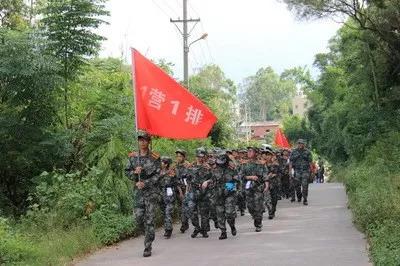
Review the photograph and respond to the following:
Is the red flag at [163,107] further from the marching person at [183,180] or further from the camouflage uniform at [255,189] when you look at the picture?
→ the camouflage uniform at [255,189]

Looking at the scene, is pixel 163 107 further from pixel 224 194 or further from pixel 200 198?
pixel 200 198

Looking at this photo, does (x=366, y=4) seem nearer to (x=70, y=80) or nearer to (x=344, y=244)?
(x=70, y=80)

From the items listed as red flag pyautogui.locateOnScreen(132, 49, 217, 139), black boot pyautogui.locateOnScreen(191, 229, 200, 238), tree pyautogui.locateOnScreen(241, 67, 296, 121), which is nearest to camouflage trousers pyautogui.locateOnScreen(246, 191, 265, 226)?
black boot pyautogui.locateOnScreen(191, 229, 200, 238)

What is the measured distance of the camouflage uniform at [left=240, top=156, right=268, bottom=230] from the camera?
44.7 ft

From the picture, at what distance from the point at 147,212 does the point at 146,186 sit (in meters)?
0.45

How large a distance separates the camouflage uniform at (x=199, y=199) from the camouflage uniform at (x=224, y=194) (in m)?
0.34

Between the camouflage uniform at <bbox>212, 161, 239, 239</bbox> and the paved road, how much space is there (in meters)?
0.47

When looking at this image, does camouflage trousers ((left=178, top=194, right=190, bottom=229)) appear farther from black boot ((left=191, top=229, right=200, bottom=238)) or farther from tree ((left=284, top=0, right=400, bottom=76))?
tree ((left=284, top=0, right=400, bottom=76))

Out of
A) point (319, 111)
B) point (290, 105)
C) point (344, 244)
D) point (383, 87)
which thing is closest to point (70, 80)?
point (344, 244)

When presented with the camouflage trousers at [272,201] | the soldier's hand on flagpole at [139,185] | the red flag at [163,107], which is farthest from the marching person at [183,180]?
the soldier's hand on flagpole at [139,185]

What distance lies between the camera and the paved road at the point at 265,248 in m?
9.80

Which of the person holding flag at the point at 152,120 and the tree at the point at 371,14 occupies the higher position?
the tree at the point at 371,14

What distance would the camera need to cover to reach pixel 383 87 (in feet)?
89.6

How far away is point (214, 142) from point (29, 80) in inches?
601
